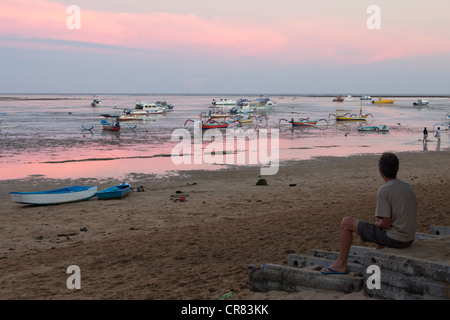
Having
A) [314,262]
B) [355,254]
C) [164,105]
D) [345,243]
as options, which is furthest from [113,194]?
[164,105]

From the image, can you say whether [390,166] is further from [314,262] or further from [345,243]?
[314,262]

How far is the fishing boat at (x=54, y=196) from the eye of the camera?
49.6ft

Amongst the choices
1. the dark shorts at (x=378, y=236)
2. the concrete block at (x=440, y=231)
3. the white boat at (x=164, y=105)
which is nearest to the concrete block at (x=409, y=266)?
the dark shorts at (x=378, y=236)

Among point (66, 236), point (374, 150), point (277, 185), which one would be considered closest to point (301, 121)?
point (374, 150)

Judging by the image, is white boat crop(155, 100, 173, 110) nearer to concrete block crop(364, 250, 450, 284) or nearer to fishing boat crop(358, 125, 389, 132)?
fishing boat crop(358, 125, 389, 132)

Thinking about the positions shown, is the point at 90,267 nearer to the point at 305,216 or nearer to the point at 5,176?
the point at 305,216

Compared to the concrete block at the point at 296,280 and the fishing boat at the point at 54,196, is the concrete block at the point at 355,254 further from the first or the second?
the fishing boat at the point at 54,196

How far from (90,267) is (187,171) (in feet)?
50.6

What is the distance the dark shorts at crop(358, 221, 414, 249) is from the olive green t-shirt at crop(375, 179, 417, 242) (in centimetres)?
5

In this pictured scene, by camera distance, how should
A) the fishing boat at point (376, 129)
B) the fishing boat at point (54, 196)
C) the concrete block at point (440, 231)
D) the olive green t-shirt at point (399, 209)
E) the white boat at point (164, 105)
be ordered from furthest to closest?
the white boat at point (164, 105) → the fishing boat at point (376, 129) → the fishing boat at point (54, 196) → the concrete block at point (440, 231) → the olive green t-shirt at point (399, 209)

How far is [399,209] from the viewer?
17.1 feet

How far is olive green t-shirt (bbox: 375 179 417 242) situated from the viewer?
5207 millimetres

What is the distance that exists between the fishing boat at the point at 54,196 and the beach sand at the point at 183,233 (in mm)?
332

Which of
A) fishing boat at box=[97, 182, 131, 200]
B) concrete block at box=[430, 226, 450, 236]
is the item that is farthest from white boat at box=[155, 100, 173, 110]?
concrete block at box=[430, 226, 450, 236]
